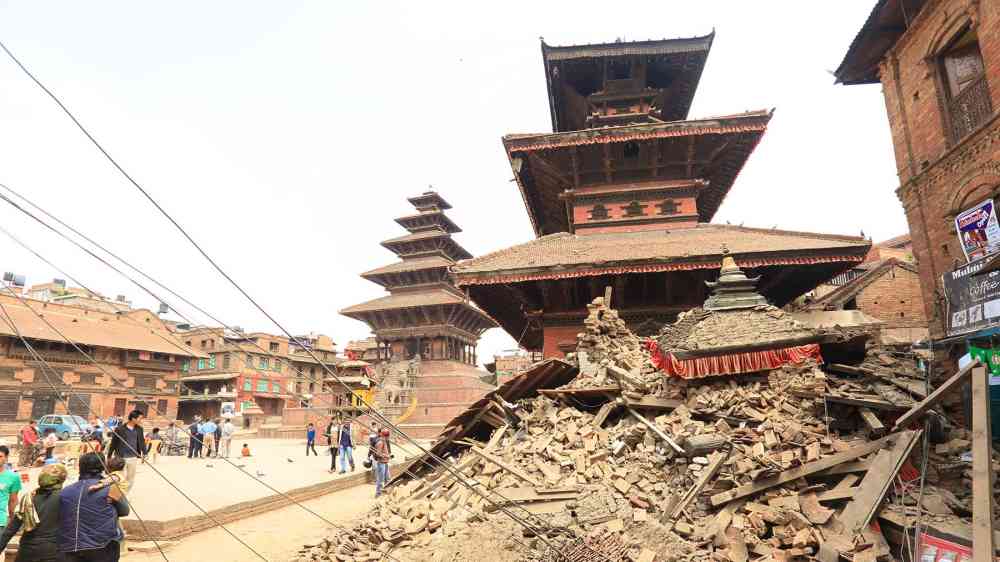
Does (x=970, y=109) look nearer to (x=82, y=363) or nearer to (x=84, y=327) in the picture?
(x=82, y=363)

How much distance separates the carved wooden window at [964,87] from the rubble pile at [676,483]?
23.7 feet

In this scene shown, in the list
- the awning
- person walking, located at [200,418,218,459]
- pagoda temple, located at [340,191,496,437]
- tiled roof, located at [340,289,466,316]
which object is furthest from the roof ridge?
the awning

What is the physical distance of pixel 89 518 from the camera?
4340mm

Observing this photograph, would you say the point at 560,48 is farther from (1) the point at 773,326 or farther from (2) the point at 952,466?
(2) the point at 952,466

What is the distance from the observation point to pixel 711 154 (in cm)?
1405

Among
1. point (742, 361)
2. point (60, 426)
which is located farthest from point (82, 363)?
point (742, 361)

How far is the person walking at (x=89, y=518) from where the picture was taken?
4270 millimetres

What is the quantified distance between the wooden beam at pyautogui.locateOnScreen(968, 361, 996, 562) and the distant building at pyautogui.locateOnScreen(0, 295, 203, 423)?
30695mm

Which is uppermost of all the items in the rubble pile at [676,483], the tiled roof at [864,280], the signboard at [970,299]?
the tiled roof at [864,280]

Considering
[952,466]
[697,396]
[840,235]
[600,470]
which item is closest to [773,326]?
[697,396]

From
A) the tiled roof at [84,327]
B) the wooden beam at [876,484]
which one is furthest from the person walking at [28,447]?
the wooden beam at [876,484]

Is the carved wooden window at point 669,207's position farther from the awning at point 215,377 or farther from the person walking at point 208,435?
the awning at point 215,377

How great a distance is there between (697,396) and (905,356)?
179 inches

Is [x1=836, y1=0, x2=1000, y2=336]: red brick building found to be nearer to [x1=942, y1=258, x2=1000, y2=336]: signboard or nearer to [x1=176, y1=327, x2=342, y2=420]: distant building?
[x1=942, y1=258, x2=1000, y2=336]: signboard
